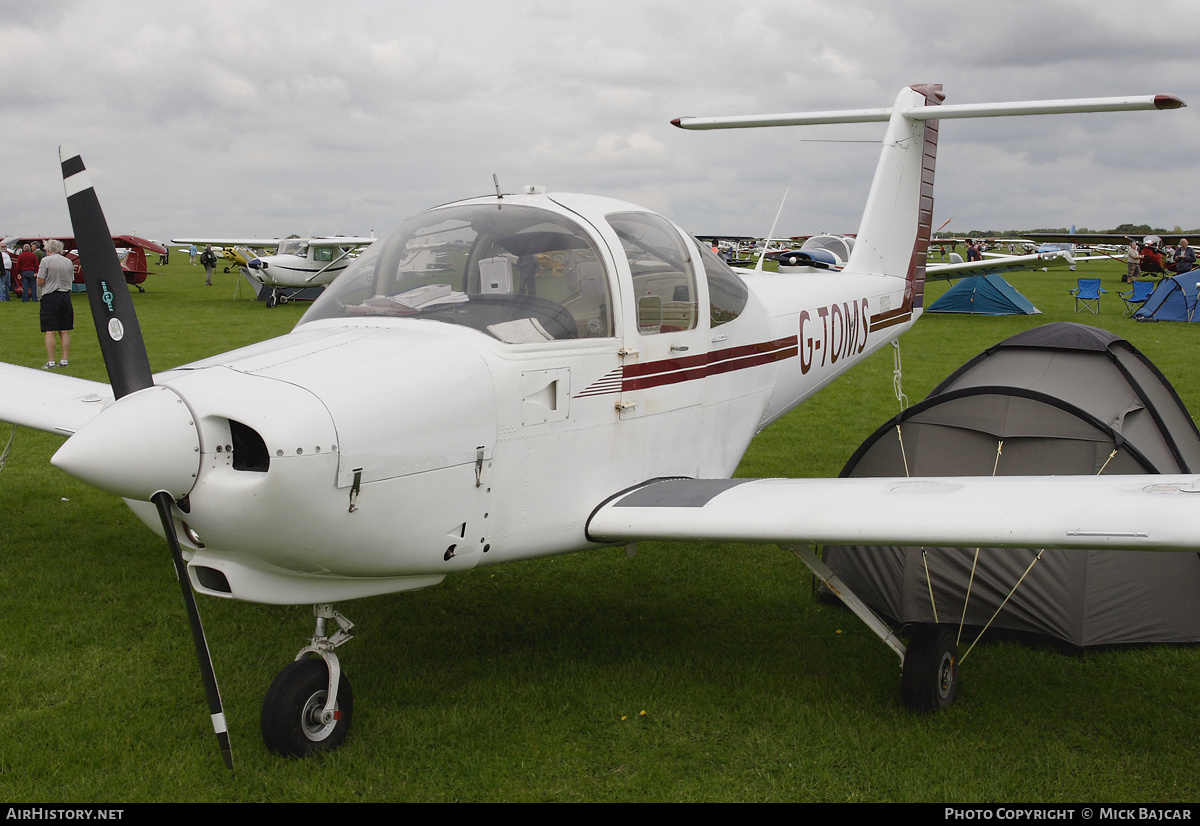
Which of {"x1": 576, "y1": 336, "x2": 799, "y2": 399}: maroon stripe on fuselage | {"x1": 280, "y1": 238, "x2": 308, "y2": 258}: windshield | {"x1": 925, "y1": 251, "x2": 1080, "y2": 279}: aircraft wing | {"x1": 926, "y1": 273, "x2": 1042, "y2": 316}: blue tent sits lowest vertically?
{"x1": 926, "y1": 273, "x2": 1042, "y2": 316}: blue tent

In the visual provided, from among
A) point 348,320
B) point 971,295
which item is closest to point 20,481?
point 348,320

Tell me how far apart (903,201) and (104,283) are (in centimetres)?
677

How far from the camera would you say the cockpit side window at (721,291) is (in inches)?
203

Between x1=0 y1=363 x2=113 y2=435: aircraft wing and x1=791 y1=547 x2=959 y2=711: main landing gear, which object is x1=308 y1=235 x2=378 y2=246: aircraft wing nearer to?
x1=0 y1=363 x2=113 y2=435: aircraft wing

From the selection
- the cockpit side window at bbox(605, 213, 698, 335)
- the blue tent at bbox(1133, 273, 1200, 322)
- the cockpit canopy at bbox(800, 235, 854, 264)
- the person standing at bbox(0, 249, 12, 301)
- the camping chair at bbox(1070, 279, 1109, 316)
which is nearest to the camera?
the cockpit side window at bbox(605, 213, 698, 335)

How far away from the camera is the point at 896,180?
27.0 feet

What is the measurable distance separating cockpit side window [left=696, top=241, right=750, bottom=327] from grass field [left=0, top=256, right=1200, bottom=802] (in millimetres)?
1789

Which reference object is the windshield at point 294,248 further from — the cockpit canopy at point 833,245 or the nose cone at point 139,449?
the nose cone at point 139,449

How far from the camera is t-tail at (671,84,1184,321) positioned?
26.5 ft

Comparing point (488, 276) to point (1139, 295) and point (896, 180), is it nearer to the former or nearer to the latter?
point (896, 180)

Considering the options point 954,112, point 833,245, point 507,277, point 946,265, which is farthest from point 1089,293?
point 507,277

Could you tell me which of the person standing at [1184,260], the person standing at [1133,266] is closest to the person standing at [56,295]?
the person standing at [1133,266]

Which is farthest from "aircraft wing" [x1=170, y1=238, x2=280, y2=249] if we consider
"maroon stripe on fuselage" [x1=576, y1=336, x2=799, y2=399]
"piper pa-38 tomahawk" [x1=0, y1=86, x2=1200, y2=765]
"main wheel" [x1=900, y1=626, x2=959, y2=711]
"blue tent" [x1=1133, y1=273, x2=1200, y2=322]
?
"main wheel" [x1=900, y1=626, x2=959, y2=711]
